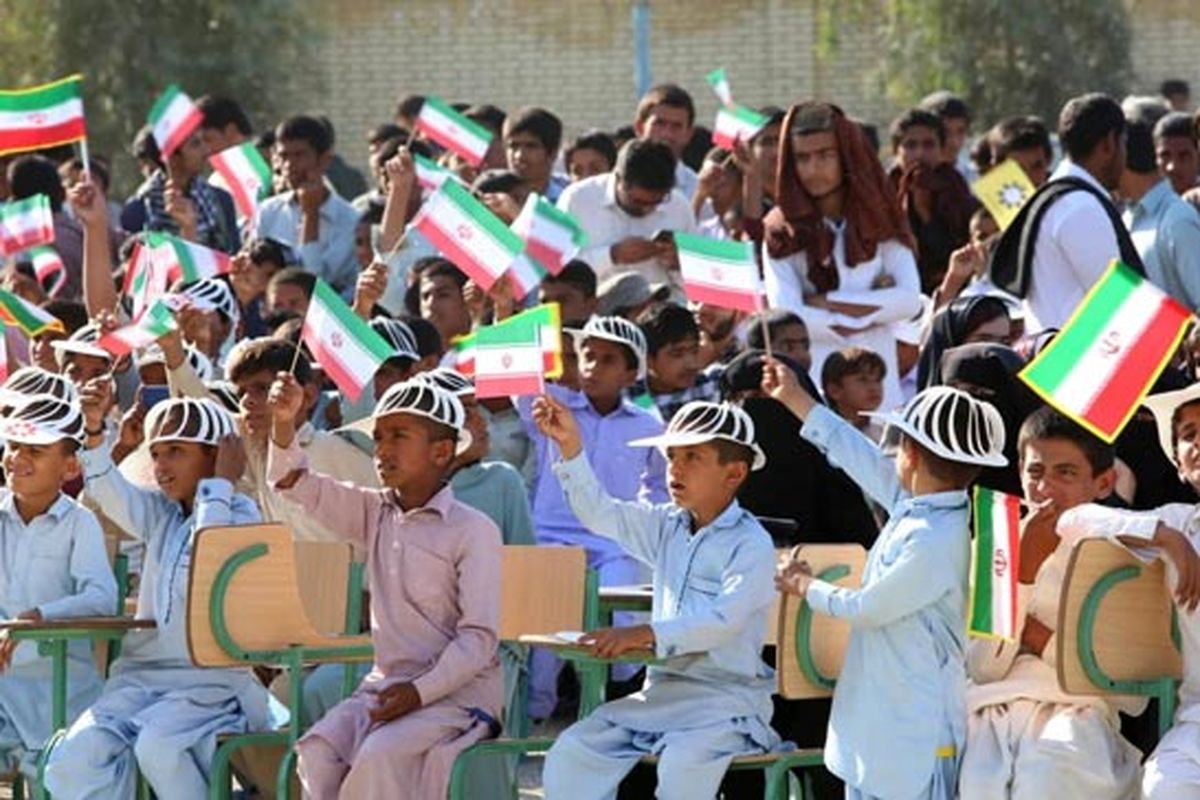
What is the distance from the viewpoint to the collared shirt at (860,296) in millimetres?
11617

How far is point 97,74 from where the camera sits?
80.6 ft

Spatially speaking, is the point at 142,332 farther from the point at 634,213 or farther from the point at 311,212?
the point at 311,212

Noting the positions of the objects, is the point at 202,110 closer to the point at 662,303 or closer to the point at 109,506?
the point at 662,303

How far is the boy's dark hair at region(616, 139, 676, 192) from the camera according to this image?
13.7 metres

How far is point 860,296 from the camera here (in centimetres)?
1166

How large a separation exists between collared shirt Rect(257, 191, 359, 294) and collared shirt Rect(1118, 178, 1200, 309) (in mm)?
4489

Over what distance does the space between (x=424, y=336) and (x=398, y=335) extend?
0.30 meters

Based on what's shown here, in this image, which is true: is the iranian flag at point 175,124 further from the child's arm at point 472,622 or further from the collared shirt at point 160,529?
the child's arm at point 472,622

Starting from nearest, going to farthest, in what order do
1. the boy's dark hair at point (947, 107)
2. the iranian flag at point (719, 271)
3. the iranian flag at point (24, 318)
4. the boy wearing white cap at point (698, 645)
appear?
the boy wearing white cap at point (698, 645)
the iranian flag at point (719, 271)
the iranian flag at point (24, 318)
the boy's dark hair at point (947, 107)

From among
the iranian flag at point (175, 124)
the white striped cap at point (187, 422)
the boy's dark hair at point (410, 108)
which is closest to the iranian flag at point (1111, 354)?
the white striped cap at point (187, 422)

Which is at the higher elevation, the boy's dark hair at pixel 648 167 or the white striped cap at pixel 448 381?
the boy's dark hair at pixel 648 167

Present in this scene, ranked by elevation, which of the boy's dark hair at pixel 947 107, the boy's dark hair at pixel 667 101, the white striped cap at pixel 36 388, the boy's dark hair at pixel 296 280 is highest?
the boy's dark hair at pixel 667 101

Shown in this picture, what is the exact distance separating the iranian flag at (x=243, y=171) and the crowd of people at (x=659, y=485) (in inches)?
48.7

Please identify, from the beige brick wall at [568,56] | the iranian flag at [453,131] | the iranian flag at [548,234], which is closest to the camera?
the iranian flag at [548,234]
